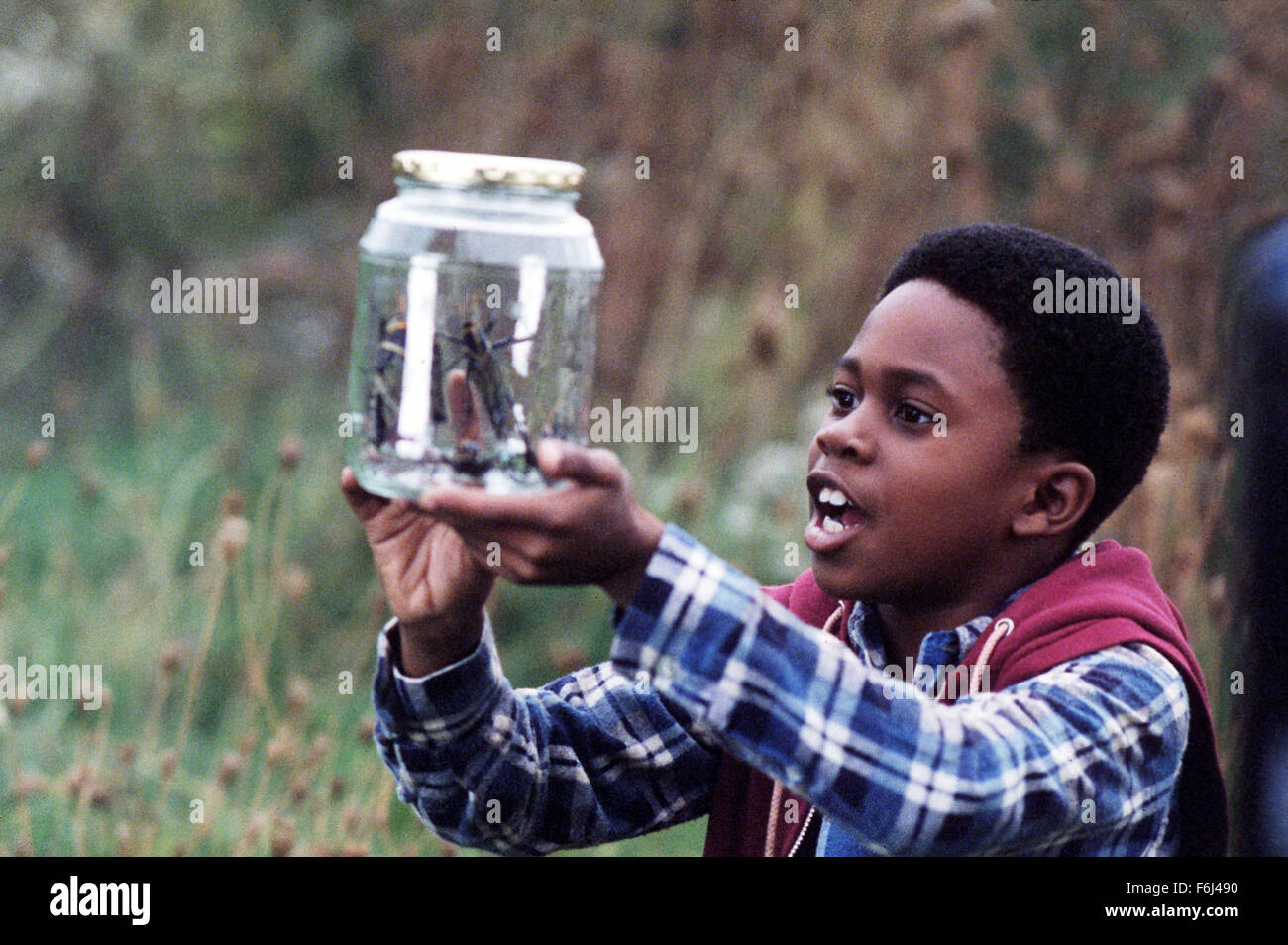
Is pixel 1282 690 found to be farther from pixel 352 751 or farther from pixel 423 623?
pixel 352 751

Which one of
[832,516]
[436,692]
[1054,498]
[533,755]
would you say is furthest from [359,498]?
[1054,498]

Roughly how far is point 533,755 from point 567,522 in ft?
2.18

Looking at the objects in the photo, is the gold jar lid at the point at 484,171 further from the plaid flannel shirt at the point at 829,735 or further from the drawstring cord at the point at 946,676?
the drawstring cord at the point at 946,676

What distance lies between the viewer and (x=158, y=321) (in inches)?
210

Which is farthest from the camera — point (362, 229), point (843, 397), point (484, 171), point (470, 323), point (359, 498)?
point (362, 229)

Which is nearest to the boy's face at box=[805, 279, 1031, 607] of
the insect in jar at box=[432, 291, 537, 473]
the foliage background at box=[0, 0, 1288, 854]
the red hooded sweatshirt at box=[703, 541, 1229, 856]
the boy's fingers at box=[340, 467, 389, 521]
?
the red hooded sweatshirt at box=[703, 541, 1229, 856]

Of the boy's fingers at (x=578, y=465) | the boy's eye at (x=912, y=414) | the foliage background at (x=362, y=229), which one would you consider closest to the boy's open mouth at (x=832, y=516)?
the boy's eye at (x=912, y=414)

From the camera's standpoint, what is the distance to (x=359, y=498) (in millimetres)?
2021

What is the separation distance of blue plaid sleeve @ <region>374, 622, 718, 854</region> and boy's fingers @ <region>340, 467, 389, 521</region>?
179 mm

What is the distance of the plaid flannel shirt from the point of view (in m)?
1.67

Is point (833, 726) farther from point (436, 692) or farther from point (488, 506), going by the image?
point (436, 692)

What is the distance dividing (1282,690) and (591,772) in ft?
3.41

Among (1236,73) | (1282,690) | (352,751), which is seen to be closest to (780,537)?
(352,751)

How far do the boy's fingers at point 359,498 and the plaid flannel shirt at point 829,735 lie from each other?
0.61 ft
